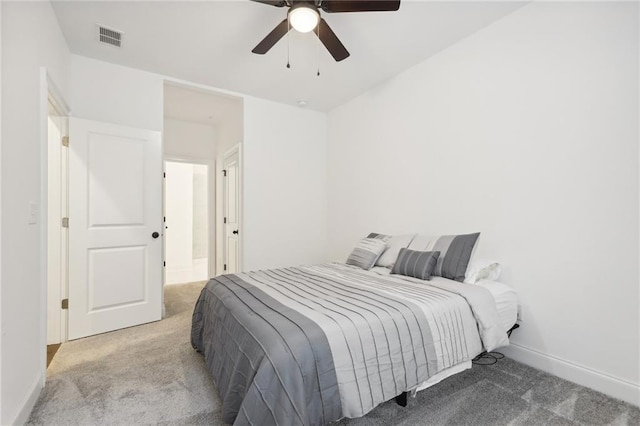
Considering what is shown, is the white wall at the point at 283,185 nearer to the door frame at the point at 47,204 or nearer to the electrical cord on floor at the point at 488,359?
the door frame at the point at 47,204

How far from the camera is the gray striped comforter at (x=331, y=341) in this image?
4.07ft

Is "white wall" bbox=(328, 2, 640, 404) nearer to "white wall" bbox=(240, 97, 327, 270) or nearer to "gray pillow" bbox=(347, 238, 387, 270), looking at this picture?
"gray pillow" bbox=(347, 238, 387, 270)

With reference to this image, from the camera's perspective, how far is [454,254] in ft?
7.65

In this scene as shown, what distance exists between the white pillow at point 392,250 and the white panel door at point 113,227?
7.86 feet

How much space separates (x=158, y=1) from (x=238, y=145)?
6.23 ft

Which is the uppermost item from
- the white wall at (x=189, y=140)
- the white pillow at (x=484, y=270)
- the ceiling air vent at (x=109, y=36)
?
the ceiling air vent at (x=109, y=36)

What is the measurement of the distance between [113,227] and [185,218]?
12.4 ft

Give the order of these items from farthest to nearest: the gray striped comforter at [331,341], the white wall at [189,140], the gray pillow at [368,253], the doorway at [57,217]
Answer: the white wall at [189,140]
the gray pillow at [368,253]
the doorway at [57,217]
the gray striped comforter at [331,341]

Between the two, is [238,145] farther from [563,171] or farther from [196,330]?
[563,171]

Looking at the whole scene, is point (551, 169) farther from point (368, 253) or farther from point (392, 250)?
point (368, 253)

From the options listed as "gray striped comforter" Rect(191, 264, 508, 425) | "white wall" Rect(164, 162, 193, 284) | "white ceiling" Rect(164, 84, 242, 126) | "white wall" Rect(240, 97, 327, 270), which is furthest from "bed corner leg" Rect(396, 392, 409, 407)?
"white wall" Rect(164, 162, 193, 284)

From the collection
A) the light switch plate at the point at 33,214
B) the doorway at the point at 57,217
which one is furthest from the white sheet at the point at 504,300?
the doorway at the point at 57,217

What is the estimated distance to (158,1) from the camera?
2.19m

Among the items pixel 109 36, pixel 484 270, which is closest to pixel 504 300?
pixel 484 270
